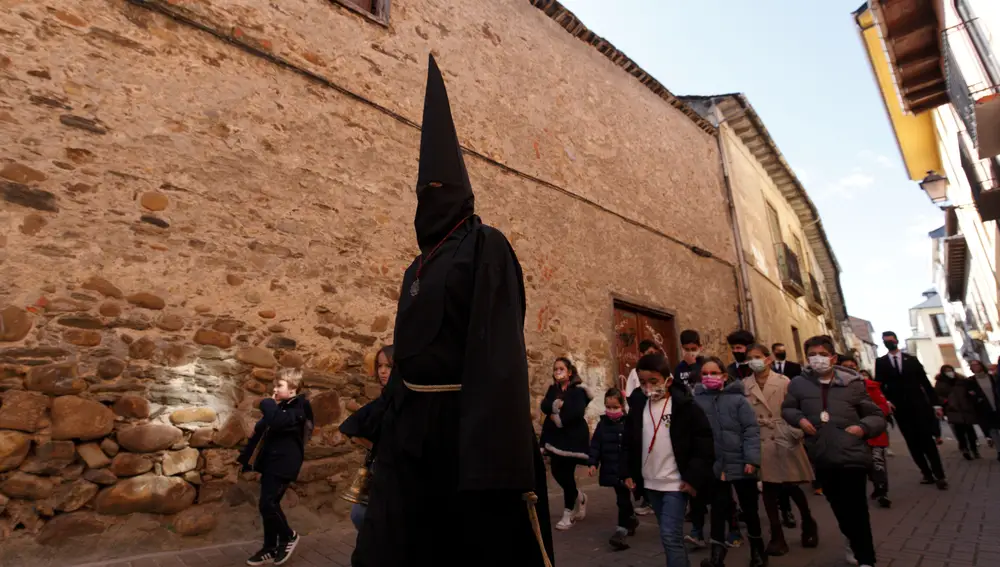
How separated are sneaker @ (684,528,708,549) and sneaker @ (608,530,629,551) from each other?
1.67 ft

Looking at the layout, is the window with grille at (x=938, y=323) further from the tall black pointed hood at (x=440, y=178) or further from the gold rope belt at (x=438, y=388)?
the gold rope belt at (x=438, y=388)

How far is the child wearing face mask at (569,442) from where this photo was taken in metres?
4.87

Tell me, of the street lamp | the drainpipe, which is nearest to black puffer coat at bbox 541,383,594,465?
the drainpipe

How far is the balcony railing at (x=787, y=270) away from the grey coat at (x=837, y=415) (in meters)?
12.5

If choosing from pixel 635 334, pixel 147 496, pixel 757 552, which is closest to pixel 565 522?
pixel 757 552

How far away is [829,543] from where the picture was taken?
4156mm

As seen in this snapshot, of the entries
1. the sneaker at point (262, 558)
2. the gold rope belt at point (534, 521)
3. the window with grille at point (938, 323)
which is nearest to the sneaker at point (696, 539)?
the sneaker at point (262, 558)

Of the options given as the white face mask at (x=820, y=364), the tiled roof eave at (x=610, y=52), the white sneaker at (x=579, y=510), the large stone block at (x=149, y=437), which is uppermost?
the tiled roof eave at (x=610, y=52)

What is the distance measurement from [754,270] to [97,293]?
1262 cm

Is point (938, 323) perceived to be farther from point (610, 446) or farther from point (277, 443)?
point (277, 443)

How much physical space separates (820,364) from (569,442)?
219cm

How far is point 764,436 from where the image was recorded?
4254mm

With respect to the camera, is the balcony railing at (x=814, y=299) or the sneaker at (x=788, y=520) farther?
the balcony railing at (x=814, y=299)

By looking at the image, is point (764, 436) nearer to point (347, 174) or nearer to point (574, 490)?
point (574, 490)
